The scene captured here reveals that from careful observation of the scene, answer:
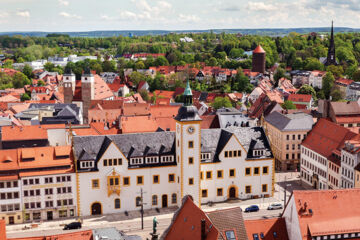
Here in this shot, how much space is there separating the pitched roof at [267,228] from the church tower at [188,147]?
26654 mm

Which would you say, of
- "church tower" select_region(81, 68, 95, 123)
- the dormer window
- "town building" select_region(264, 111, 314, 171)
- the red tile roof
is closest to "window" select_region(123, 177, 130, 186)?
the dormer window

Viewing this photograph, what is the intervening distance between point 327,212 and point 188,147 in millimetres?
30254

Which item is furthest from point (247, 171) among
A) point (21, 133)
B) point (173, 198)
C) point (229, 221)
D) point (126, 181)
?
point (21, 133)

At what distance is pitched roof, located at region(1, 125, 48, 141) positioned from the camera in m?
88.1

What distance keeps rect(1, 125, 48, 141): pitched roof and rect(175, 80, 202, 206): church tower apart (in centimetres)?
2904

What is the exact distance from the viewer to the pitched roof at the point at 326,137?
8264cm

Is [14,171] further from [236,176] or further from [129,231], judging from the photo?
[236,176]

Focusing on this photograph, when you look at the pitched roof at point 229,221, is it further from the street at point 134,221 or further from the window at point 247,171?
the window at point 247,171

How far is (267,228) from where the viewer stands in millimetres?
48969

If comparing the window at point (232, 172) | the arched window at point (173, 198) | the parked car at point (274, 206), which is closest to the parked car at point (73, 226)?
the arched window at point (173, 198)

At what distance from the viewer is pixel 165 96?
192500 mm

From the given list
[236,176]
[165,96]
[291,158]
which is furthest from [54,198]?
[165,96]

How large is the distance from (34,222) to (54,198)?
4.47 m

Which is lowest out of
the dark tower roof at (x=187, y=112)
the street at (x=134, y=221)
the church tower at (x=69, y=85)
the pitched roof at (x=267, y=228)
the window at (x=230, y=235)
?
the street at (x=134, y=221)
